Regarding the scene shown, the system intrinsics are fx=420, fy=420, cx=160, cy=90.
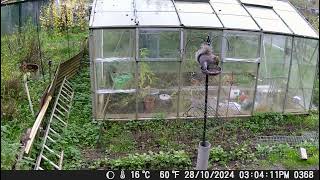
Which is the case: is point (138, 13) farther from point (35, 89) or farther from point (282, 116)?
point (282, 116)

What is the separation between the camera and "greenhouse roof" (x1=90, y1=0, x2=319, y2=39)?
750 centimetres

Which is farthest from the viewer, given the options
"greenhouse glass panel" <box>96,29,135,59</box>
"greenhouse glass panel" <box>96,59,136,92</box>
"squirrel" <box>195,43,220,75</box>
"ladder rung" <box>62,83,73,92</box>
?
"ladder rung" <box>62,83,73,92</box>

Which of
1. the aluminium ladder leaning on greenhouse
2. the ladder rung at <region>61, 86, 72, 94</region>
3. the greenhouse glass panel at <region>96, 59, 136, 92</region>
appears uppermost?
the greenhouse glass panel at <region>96, 59, 136, 92</region>

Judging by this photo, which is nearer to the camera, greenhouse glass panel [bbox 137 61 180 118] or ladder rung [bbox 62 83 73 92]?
greenhouse glass panel [bbox 137 61 180 118]

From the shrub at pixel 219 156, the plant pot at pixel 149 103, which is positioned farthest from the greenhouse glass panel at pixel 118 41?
the shrub at pixel 219 156

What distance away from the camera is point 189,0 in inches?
353

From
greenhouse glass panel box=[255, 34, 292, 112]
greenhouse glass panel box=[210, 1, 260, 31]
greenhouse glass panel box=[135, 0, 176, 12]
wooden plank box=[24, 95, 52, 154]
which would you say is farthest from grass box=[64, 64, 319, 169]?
greenhouse glass panel box=[135, 0, 176, 12]

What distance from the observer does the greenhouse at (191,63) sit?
24.2ft

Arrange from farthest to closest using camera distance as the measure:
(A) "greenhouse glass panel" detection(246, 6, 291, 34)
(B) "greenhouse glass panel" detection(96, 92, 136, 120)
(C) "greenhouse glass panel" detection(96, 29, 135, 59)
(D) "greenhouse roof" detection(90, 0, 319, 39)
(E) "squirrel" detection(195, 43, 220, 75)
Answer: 1. (A) "greenhouse glass panel" detection(246, 6, 291, 34)
2. (B) "greenhouse glass panel" detection(96, 92, 136, 120)
3. (D) "greenhouse roof" detection(90, 0, 319, 39)
4. (C) "greenhouse glass panel" detection(96, 29, 135, 59)
5. (E) "squirrel" detection(195, 43, 220, 75)

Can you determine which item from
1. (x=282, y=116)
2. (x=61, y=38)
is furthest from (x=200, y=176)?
(x=61, y=38)

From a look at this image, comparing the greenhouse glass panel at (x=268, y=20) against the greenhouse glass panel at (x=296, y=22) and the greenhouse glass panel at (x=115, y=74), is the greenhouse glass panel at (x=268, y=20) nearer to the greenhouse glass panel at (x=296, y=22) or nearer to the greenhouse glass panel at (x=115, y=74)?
the greenhouse glass panel at (x=296, y=22)

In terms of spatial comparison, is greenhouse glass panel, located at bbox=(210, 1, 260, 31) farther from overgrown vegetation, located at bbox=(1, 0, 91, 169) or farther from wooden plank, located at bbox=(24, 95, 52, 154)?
overgrown vegetation, located at bbox=(1, 0, 91, 169)

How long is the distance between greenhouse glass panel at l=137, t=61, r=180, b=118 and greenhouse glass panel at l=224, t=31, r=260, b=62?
0.99 metres

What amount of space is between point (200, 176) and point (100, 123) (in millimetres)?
3532
